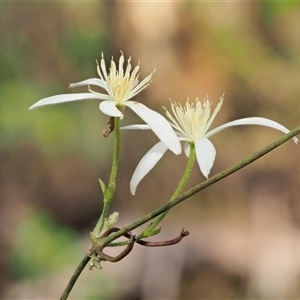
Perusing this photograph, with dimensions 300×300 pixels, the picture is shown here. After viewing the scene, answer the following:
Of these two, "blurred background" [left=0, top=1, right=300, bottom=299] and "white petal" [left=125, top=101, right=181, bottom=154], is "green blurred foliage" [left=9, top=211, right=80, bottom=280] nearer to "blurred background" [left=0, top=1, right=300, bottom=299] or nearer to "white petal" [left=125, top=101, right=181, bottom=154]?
"blurred background" [left=0, top=1, right=300, bottom=299]

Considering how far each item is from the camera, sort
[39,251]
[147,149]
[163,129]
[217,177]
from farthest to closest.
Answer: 1. [147,149]
2. [39,251]
3. [163,129]
4. [217,177]

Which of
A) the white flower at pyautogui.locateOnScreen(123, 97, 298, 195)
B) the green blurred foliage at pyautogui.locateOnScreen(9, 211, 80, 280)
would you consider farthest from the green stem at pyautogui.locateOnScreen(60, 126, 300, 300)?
the green blurred foliage at pyautogui.locateOnScreen(9, 211, 80, 280)

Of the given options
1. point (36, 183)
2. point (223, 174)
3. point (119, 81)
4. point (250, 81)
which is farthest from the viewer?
point (250, 81)

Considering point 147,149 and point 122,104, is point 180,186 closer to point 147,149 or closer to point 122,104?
point 122,104

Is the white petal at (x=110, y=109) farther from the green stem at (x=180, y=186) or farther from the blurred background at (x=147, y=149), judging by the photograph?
the blurred background at (x=147, y=149)

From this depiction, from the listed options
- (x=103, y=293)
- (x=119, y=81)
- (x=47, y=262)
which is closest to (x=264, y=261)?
(x=103, y=293)

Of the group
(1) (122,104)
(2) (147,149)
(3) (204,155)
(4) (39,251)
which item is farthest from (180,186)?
(2) (147,149)

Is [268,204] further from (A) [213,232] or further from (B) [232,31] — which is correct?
(B) [232,31]
